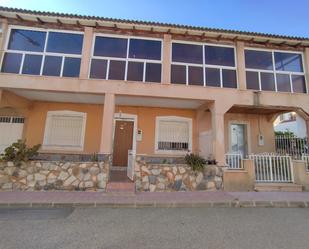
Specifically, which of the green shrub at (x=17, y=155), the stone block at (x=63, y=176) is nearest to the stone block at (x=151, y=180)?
the stone block at (x=63, y=176)

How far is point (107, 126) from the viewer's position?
7504mm

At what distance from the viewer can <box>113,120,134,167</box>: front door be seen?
9.80 m

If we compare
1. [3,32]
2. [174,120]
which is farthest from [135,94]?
[3,32]

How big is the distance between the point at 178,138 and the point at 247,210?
17.0 ft

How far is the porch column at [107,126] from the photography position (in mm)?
7387

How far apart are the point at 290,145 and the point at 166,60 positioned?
8.45 m

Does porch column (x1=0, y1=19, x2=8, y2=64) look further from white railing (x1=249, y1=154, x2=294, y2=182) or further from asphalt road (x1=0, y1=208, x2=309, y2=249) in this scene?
white railing (x1=249, y1=154, x2=294, y2=182)

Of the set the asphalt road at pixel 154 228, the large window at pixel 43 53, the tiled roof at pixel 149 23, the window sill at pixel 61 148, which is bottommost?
the asphalt road at pixel 154 228

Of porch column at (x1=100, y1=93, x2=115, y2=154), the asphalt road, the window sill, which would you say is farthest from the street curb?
the window sill

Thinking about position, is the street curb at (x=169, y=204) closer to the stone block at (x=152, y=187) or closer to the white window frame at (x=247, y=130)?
the stone block at (x=152, y=187)

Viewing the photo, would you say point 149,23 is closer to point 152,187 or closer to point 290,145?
point 152,187

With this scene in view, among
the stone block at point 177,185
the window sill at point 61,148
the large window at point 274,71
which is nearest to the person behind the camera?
the stone block at point 177,185

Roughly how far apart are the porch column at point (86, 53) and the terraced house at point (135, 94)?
42 millimetres

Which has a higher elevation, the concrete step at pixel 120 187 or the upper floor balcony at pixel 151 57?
the upper floor balcony at pixel 151 57
